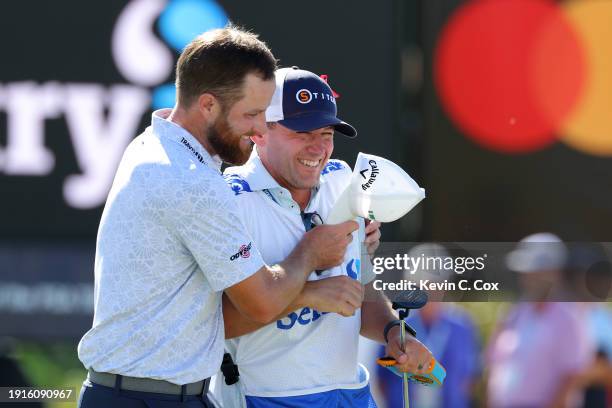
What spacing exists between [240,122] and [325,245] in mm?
404

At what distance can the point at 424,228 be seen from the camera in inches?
161

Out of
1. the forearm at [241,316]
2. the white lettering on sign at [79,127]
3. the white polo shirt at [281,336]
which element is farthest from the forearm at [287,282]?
the white lettering on sign at [79,127]

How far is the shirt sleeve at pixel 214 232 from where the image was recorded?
8.14ft

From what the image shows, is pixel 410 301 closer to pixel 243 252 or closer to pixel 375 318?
pixel 375 318

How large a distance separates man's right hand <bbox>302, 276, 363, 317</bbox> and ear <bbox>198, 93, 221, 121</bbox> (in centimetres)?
51

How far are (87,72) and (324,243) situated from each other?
170cm

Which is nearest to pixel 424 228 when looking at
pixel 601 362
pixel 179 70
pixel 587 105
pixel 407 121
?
pixel 407 121

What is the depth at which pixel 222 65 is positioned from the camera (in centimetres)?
259

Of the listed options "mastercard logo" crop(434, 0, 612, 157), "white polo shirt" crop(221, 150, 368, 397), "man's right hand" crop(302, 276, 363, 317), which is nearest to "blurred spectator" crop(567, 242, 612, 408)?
"mastercard logo" crop(434, 0, 612, 157)

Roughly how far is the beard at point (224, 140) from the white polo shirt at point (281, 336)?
28cm

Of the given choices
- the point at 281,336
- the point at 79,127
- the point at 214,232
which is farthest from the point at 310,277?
the point at 79,127

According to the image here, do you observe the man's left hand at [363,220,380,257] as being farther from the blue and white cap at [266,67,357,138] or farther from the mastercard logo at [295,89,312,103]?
the mastercard logo at [295,89,312,103]

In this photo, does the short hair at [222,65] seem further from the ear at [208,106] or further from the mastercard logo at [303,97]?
the mastercard logo at [303,97]

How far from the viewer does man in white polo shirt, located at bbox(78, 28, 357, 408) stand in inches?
98.9
